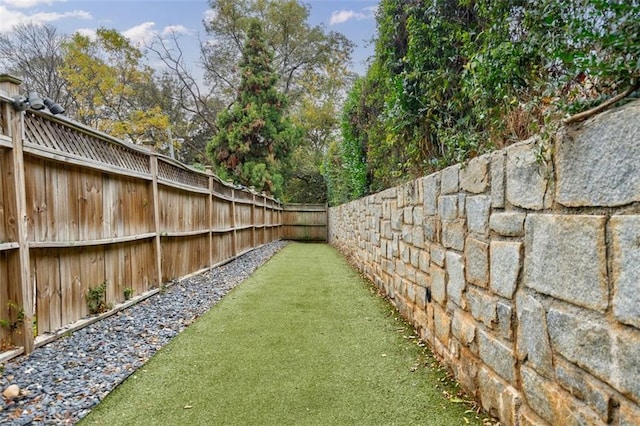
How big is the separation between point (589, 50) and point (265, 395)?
2.09 meters

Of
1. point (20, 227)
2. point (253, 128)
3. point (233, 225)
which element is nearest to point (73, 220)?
point (20, 227)

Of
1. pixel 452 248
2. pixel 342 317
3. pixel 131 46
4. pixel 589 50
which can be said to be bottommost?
pixel 342 317

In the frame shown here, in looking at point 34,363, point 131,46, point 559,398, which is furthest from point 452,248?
point 131,46

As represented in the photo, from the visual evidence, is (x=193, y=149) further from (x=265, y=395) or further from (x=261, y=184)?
(x=265, y=395)

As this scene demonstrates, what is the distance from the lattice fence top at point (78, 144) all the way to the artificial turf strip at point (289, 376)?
164 cm

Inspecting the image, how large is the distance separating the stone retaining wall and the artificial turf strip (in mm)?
345

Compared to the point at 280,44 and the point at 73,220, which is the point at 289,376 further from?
the point at 280,44

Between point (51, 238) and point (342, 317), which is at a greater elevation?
point (51, 238)

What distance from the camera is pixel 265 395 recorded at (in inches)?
79.3

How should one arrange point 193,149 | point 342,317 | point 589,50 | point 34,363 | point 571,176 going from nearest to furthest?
point 571,176 < point 589,50 < point 34,363 < point 342,317 < point 193,149

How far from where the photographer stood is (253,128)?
13375mm

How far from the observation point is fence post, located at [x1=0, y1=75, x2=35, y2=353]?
2.26m

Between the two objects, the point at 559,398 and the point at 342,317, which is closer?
the point at 559,398

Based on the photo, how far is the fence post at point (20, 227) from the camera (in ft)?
7.43
